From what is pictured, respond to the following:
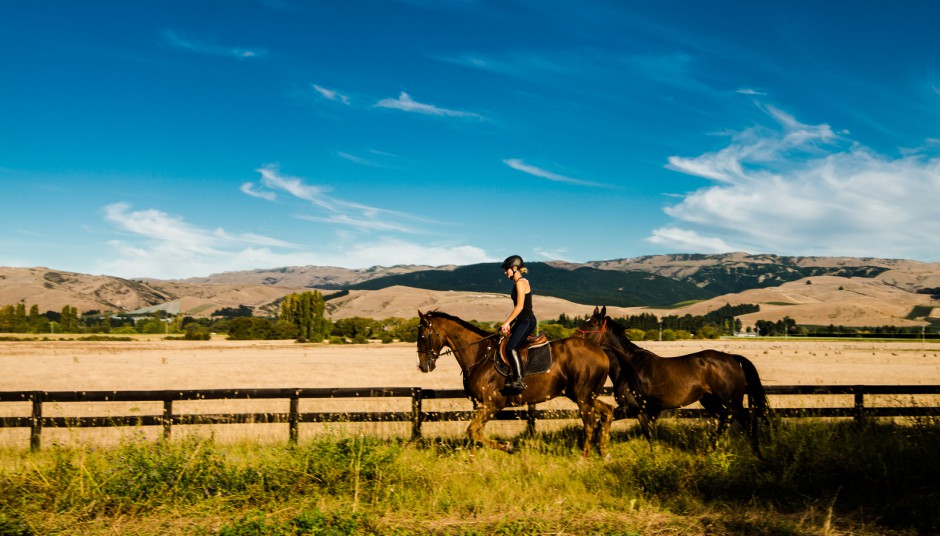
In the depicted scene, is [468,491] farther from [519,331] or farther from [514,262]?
[514,262]

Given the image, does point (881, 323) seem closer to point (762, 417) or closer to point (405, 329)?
point (405, 329)

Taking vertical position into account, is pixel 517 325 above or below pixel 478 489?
above

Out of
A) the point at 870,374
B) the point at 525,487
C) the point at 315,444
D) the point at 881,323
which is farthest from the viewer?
the point at 881,323

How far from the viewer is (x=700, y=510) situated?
6.49m

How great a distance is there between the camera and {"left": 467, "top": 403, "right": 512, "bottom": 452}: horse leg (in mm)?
8719

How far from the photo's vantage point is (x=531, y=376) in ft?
31.0

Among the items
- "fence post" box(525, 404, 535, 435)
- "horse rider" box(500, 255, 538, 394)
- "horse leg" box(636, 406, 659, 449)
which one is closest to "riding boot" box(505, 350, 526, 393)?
"horse rider" box(500, 255, 538, 394)

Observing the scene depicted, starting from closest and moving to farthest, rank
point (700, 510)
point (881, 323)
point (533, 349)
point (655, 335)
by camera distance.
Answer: point (700, 510)
point (533, 349)
point (655, 335)
point (881, 323)

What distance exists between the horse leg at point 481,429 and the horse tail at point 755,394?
4.43 metres

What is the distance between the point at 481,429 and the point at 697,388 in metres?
3.96

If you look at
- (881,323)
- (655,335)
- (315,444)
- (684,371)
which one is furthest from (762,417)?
(881,323)

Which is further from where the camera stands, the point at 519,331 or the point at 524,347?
the point at 524,347

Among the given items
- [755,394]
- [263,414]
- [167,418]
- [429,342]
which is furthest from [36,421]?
[755,394]

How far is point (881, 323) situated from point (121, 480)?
237125mm
